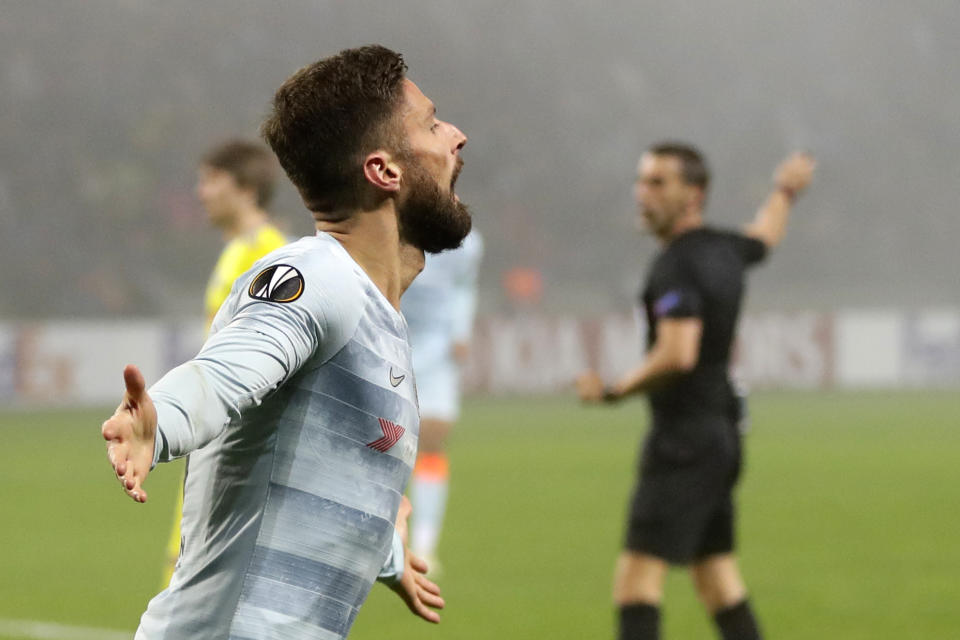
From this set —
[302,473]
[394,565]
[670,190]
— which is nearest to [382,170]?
[302,473]

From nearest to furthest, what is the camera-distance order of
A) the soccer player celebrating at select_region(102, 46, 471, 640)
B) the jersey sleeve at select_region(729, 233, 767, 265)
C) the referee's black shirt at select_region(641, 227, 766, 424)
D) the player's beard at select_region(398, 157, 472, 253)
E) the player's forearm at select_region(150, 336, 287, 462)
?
1. the player's forearm at select_region(150, 336, 287, 462)
2. the soccer player celebrating at select_region(102, 46, 471, 640)
3. the player's beard at select_region(398, 157, 472, 253)
4. the referee's black shirt at select_region(641, 227, 766, 424)
5. the jersey sleeve at select_region(729, 233, 767, 265)

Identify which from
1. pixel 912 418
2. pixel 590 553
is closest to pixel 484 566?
pixel 590 553

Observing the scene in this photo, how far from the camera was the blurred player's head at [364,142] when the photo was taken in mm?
2486

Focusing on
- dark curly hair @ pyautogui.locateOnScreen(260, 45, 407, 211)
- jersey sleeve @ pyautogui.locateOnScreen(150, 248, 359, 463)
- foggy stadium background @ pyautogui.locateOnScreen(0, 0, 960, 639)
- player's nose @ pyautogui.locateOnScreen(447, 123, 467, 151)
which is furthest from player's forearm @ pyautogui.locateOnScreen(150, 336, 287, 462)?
foggy stadium background @ pyautogui.locateOnScreen(0, 0, 960, 639)

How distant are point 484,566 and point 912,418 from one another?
46.7 ft

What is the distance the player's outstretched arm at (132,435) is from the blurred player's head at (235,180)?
4.68 metres

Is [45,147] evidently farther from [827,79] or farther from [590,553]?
[590,553]

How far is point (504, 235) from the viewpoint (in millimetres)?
38188

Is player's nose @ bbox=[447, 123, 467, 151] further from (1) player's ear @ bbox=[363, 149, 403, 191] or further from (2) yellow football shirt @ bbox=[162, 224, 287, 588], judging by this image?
(2) yellow football shirt @ bbox=[162, 224, 287, 588]

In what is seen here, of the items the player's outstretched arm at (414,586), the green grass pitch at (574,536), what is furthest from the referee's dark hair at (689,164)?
the player's outstretched arm at (414,586)

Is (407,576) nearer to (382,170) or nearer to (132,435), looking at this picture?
(382,170)

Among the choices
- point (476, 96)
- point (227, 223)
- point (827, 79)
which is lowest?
point (227, 223)

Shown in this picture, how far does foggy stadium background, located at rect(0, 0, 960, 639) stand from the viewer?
29.1m

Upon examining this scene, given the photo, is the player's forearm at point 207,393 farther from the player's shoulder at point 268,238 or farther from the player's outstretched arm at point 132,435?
the player's shoulder at point 268,238
